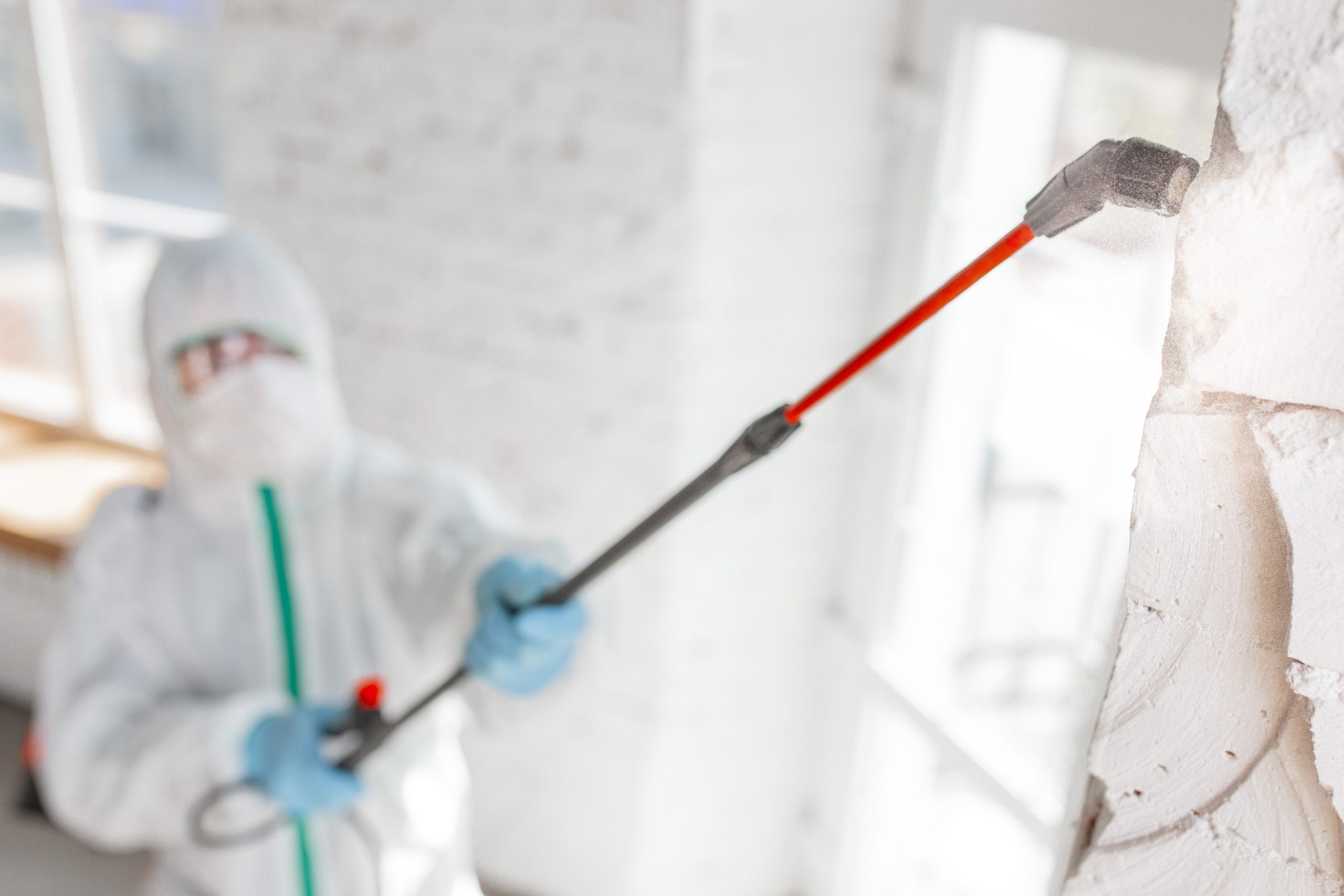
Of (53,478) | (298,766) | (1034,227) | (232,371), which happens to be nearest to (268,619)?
(298,766)

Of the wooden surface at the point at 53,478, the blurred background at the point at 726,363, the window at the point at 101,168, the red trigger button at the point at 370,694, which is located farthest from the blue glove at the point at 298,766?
the window at the point at 101,168

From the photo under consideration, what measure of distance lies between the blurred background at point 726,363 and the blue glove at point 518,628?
140mm

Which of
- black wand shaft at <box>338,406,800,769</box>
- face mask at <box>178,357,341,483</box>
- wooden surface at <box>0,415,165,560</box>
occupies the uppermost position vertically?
black wand shaft at <box>338,406,800,769</box>

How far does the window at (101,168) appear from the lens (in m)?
2.76

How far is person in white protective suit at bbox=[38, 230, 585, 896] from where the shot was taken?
1548 mm

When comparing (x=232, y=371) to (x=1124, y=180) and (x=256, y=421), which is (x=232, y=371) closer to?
(x=256, y=421)

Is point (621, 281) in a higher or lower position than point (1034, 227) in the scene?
lower

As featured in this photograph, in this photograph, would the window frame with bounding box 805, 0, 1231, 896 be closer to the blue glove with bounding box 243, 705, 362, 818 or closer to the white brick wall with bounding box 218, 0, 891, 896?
the white brick wall with bounding box 218, 0, 891, 896

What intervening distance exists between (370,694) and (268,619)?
1.11ft

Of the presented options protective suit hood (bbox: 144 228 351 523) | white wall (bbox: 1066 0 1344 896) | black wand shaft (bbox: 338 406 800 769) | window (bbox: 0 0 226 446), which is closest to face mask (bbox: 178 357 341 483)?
protective suit hood (bbox: 144 228 351 523)

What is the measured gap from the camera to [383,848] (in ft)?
5.43

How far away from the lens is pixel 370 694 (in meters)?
1.41

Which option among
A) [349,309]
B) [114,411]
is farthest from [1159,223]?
[114,411]

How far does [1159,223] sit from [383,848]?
4.62 feet
